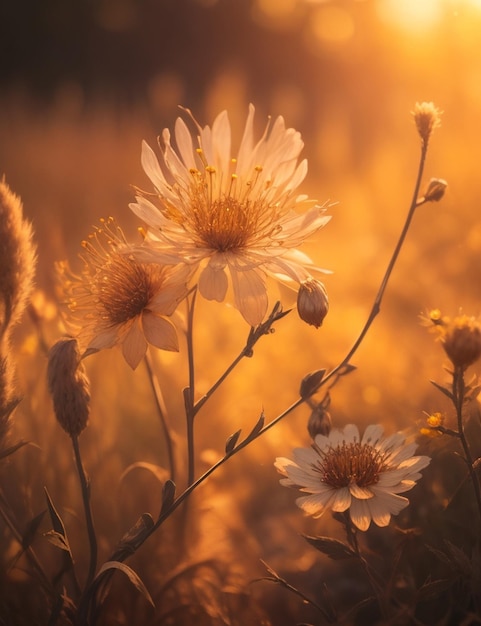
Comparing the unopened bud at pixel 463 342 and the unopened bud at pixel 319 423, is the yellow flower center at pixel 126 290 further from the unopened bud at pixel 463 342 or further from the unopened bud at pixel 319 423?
the unopened bud at pixel 463 342

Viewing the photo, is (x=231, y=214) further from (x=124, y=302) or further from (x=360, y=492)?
(x=360, y=492)

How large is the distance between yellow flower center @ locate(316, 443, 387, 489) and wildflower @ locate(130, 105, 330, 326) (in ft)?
0.67

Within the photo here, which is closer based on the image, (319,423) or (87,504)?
(87,504)

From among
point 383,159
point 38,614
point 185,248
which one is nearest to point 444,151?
point 383,159

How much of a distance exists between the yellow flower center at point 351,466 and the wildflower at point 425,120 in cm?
41

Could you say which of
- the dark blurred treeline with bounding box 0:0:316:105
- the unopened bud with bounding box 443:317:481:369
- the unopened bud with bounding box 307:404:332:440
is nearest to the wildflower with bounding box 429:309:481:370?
the unopened bud with bounding box 443:317:481:369

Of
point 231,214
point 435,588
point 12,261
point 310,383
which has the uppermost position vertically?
point 231,214

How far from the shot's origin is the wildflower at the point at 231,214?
89 cm

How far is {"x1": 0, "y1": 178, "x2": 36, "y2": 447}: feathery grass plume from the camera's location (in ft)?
2.97

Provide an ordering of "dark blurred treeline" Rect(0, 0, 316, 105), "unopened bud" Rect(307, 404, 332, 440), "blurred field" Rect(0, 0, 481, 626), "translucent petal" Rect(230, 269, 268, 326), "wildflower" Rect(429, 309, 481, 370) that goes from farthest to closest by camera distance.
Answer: "dark blurred treeline" Rect(0, 0, 316, 105)
"blurred field" Rect(0, 0, 481, 626)
"unopened bud" Rect(307, 404, 332, 440)
"translucent petal" Rect(230, 269, 268, 326)
"wildflower" Rect(429, 309, 481, 370)

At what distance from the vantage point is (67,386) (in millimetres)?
859

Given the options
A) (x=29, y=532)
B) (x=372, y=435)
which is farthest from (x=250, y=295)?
(x=29, y=532)

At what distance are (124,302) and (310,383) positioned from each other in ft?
0.84

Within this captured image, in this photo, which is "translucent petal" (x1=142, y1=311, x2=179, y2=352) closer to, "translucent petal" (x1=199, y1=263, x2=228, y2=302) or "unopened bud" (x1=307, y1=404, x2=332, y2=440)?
"translucent petal" (x1=199, y1=263, x2=228, y2=302)
